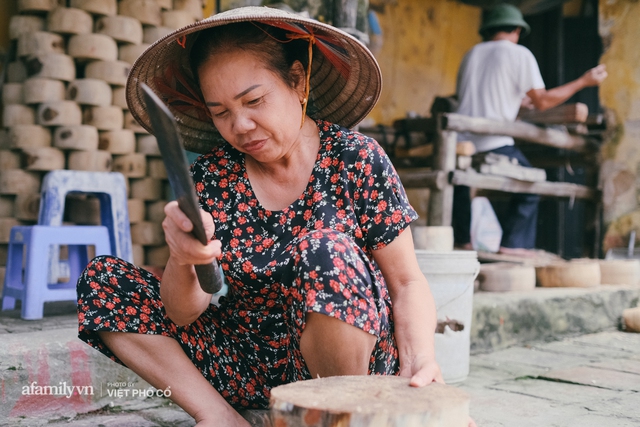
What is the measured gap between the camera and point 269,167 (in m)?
1.96

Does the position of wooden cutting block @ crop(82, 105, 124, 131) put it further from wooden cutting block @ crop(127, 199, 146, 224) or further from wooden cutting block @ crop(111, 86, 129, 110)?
wooden cutting block @ crop(127, 199, 146, 224)

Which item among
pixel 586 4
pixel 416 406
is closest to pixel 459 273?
pixel 416 406

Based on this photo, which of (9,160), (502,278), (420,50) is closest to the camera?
(9,160)

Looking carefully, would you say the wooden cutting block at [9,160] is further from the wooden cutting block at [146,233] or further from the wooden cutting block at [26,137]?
the wooden cutting block at [146,233]

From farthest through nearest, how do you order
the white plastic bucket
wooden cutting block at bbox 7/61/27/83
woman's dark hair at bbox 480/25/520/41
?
woman's dark hair at bbox 480/25/520/41 < wooden cutting block at bbox 7/61/27/83 < the white plastic bucket

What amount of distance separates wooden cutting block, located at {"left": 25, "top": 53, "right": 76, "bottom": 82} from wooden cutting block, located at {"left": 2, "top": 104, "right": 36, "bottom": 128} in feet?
0.66

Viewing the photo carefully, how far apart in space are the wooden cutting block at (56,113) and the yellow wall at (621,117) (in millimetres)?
4228

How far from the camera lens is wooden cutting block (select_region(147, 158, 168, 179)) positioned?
13.0 ft

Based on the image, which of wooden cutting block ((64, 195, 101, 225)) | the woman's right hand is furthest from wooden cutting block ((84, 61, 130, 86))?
the woman's right hand

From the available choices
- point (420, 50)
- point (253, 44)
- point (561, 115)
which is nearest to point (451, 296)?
point (253, 44)

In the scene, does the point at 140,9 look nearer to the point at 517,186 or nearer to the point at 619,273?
the point at 517,186

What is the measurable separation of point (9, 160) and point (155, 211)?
2.83 feet

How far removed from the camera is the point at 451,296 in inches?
111

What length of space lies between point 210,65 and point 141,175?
7.42 feet
